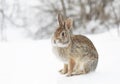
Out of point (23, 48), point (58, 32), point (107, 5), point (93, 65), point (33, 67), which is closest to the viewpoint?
point (58, 32)

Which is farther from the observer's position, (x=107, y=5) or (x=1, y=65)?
(x=107, y=5)

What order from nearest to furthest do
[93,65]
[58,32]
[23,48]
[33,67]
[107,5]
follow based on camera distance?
1. [58,32]
2. [93,65]
3. [33,67]
4. [23,48]
5. [107,5]

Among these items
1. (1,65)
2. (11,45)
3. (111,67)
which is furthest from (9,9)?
(111,67)

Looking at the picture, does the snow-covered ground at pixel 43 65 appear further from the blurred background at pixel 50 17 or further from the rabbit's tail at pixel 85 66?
the blurred background at pixel 50 17

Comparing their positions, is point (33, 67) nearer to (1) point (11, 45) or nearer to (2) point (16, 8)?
(1) point (11, 45)

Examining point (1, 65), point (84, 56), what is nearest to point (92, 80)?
point (84, 56)

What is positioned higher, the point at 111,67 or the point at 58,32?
the point at 58,32

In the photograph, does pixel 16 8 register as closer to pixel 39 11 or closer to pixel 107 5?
pixel 39 11

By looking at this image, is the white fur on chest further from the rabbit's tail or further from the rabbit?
the rabbit's tail

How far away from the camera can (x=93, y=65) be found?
175 inches

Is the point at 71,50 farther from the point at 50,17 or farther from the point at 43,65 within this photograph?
the point at 50,17

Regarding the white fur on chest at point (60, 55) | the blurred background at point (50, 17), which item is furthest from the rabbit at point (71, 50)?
the blurred background at point (50, 17)

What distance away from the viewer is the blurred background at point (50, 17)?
8.67m

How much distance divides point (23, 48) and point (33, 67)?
120 centimetres
